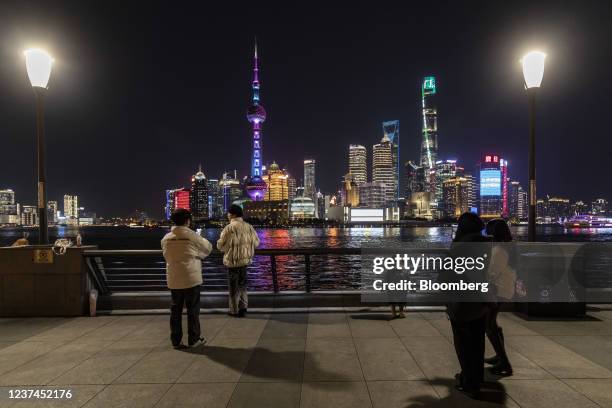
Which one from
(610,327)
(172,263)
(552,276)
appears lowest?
(610,327)

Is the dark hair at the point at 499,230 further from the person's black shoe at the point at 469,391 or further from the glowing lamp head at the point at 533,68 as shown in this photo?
the glowing lamp head at the point at 533,68

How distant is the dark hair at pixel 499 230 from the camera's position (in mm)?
5296

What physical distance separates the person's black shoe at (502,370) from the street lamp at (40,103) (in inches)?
361

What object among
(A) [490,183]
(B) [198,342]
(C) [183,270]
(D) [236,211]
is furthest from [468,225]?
(A) [490,183]

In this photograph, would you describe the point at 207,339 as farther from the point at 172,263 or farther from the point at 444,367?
the point at 444,367

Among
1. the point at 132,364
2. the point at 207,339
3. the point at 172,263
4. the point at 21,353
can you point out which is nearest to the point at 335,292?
the point at 207,339

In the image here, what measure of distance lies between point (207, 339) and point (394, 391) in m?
3.38

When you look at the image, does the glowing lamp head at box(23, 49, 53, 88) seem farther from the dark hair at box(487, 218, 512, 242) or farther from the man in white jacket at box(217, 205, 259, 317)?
the dark hair at box(487, 218, 512, 242)

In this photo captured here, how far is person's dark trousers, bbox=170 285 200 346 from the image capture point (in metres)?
6.17

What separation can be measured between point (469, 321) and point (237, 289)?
4772 mm

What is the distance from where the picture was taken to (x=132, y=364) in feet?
18.0

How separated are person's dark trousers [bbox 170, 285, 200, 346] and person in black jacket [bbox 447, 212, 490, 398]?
3.96 metres

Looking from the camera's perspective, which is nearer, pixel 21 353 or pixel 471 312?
pixel 471 312

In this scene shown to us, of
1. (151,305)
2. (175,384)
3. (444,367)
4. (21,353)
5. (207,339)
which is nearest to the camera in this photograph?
(175,384)
